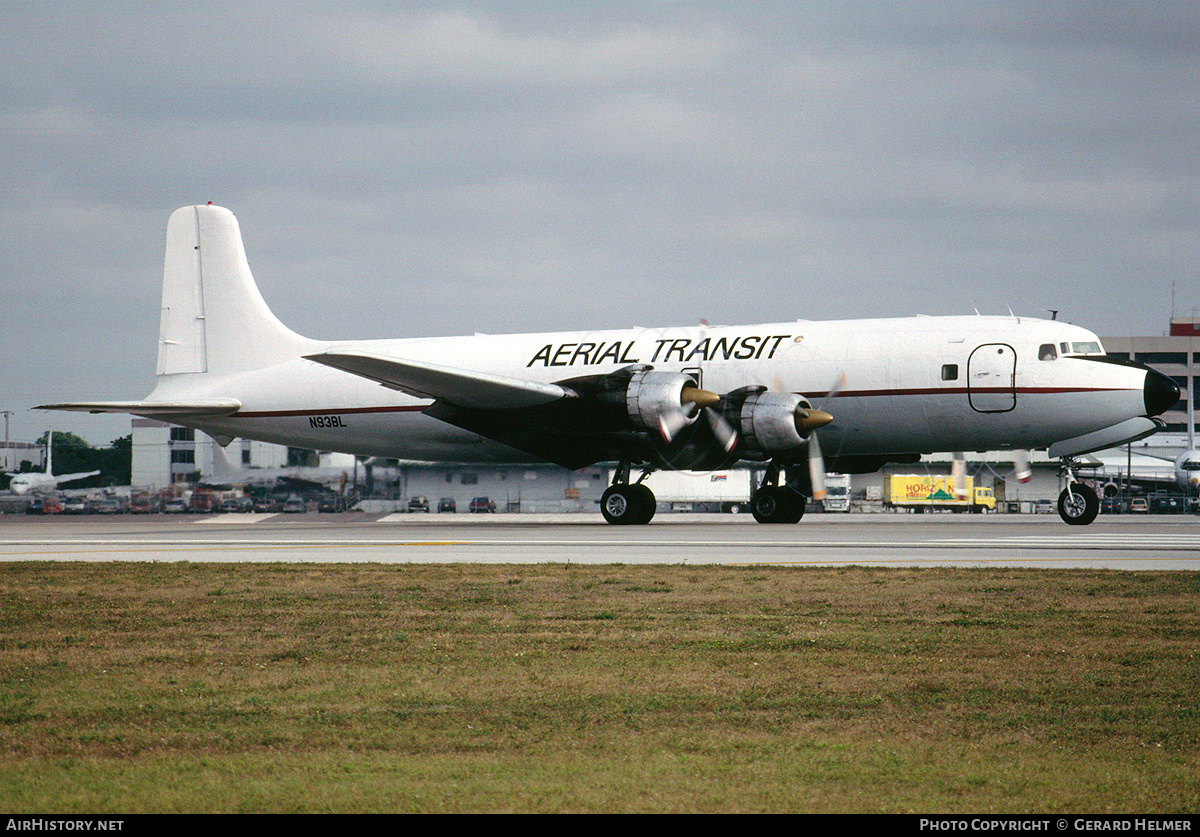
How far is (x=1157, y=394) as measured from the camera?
27.0 metres

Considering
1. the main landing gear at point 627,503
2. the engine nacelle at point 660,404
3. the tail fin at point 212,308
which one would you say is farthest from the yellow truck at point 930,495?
the engine nacelle at point 660,404

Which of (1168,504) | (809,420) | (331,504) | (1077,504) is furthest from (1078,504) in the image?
(1168,504)

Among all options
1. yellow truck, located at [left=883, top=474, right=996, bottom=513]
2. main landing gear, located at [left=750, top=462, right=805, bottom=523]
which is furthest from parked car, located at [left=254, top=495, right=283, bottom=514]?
yellow truck, located at [left=883, top=474, right=996, bottom=513]

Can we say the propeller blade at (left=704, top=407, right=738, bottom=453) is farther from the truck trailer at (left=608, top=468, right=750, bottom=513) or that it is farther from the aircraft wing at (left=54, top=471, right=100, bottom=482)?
the aircraft wing at (left=54, top=471, right=100, bottom=482)

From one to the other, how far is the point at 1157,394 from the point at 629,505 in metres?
13.0

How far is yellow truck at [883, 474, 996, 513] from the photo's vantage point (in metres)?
67.1

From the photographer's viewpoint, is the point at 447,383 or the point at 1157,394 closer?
the point at 1157,394

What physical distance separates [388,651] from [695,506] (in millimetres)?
63753

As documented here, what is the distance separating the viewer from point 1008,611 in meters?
11.8

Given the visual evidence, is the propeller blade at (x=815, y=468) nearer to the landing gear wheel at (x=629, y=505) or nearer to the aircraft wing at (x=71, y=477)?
the landing gear wheel at (x=629, y=505)

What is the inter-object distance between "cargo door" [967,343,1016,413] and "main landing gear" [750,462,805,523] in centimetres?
554

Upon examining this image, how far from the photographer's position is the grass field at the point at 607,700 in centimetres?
555

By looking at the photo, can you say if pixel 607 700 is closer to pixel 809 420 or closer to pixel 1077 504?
pixel 809 420

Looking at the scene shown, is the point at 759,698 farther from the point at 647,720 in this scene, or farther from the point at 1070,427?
the point at 1070,427
